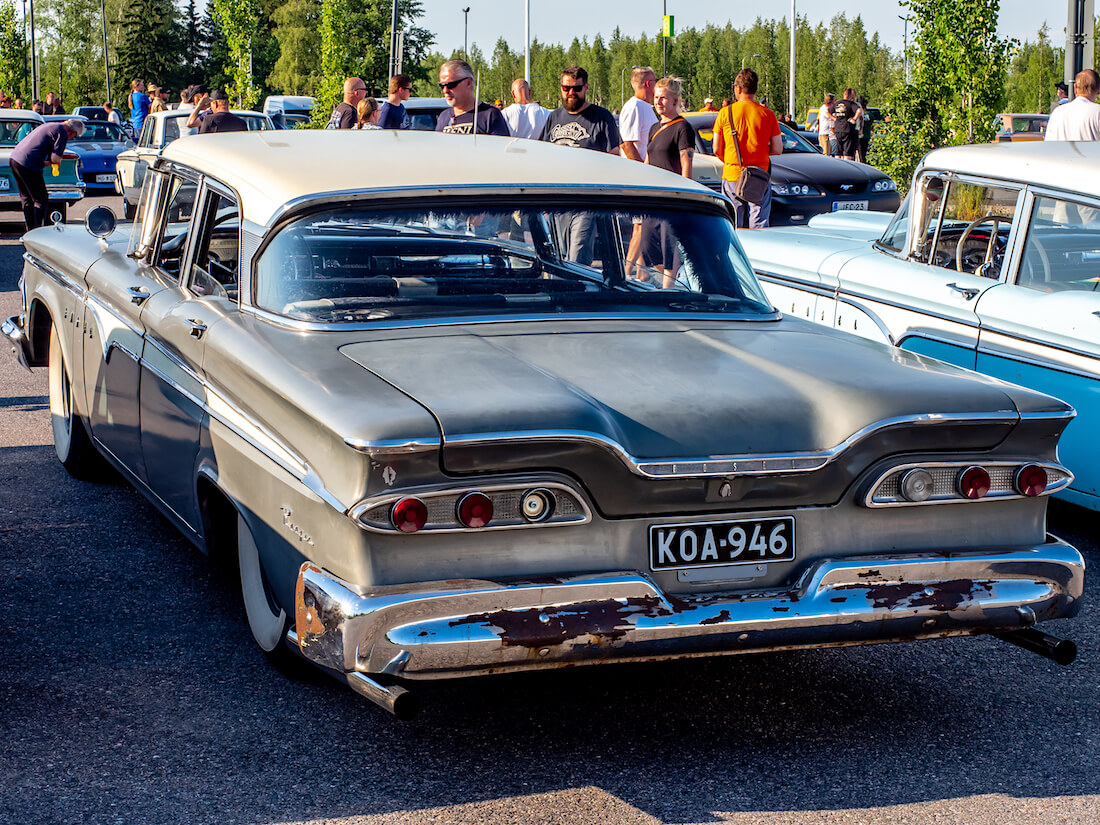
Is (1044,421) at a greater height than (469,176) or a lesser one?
lesser

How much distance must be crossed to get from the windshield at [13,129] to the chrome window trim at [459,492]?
18.5 metres

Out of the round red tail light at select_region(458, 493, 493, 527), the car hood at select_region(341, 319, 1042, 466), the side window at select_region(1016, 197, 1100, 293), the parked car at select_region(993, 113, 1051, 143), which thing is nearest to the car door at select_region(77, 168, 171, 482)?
the car hood at select_region(341, 319, 1042, 466)

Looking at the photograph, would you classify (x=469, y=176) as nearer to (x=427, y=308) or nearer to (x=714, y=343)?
(x=427, y=308)

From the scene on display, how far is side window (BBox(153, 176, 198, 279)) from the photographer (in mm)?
5199

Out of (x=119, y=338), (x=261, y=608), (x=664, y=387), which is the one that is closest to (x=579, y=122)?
(x=119, y=338)

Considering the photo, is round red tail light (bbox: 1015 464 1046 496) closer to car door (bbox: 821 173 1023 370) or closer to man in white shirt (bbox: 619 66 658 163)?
car door (bbox: 821 173 1023 370)

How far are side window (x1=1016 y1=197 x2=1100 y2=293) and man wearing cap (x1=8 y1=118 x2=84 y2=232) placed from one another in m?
12.4

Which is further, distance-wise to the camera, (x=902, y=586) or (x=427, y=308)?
(x=427, y=308)

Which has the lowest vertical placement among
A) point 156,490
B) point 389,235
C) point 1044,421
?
point 156,490

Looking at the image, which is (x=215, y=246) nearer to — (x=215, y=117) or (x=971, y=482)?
(x=971, y=482)

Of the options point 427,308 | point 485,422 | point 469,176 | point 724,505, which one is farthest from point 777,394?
point 469,176

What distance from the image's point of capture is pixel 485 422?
322 cm

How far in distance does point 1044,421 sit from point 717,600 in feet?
3.35

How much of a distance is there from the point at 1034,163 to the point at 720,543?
10.9ft
